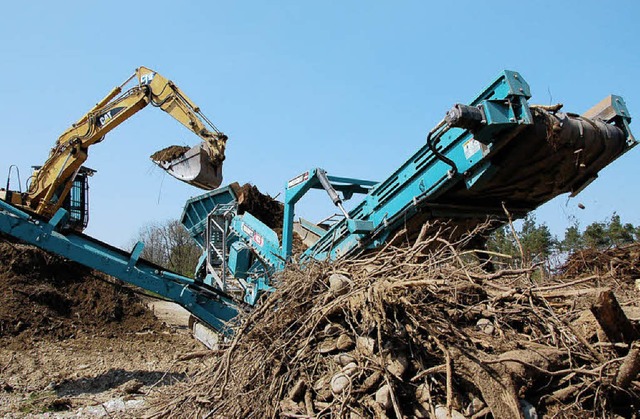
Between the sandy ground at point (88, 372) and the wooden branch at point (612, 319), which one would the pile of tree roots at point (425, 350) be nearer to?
the wooden branch at point (612, 319)

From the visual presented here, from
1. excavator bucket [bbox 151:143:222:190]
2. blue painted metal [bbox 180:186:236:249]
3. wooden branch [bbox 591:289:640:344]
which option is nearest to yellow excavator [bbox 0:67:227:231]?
excavator bucket [bbox 151:143:222:190]

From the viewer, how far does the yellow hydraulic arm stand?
8.70 meters

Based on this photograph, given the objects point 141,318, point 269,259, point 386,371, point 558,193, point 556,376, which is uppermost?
point 141,318

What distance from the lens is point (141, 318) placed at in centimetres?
1061

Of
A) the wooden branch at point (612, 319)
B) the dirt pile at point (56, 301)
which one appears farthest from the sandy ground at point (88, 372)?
the wooden branch at point (612, 319)

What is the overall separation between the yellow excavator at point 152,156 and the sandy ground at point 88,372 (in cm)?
222

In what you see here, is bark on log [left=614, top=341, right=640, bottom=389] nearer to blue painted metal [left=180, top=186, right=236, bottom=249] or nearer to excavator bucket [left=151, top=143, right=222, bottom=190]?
excavator bucket [left=151, top=143, right=222, bottom=190]

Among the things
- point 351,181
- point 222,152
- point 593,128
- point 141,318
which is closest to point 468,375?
point 593,128

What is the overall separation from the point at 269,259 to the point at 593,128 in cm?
417

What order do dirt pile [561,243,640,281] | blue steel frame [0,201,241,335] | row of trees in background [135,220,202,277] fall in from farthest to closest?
row of trees in background [135,220,202,277], blue steel frame [0,201,241,335], dirt pile [561,243,640,281]

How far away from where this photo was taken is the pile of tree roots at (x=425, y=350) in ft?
8.71

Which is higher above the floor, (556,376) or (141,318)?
(141,318)

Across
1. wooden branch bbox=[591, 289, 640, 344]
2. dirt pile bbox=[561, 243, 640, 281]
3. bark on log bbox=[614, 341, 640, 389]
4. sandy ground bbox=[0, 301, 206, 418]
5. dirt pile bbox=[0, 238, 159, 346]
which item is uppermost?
dirt pile bbox=[0, 238, 159, 346]

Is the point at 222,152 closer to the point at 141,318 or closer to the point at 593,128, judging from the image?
the point at 141,318
